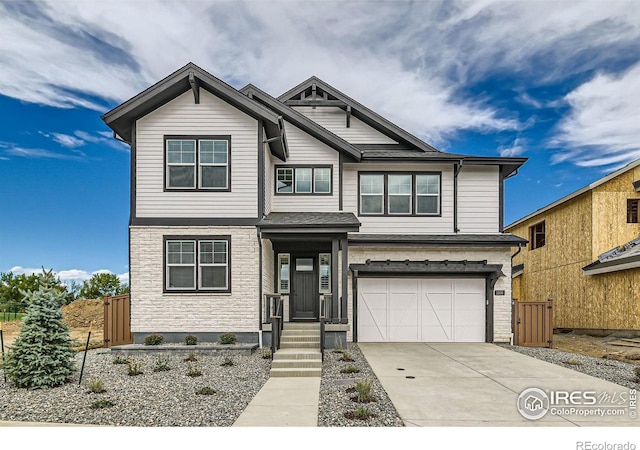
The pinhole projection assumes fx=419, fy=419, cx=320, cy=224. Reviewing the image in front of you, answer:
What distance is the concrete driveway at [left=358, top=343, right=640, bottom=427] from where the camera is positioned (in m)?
5.77


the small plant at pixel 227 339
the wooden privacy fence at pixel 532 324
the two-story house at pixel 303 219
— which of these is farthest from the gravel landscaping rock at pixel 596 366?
the small plant at pixel 227 339

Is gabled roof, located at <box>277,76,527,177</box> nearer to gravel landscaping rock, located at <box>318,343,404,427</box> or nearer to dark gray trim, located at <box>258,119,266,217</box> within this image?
dark gray trim, located at <box>258,119,266,217</box>

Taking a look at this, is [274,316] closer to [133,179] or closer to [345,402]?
[345,402]

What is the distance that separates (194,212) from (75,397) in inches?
222

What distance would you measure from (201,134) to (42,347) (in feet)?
20.9

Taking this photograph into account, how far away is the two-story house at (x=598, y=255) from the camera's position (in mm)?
14873

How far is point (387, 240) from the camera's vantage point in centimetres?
1283

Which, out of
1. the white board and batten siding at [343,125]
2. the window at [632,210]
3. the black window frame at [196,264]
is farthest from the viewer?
the window at [632,210]

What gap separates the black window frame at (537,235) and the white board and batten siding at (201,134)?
608 inches

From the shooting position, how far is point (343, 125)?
1526 centimetres

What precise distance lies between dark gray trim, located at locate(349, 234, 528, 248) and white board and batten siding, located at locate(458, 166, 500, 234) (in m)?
0.68

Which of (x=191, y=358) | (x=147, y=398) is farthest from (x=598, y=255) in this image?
(x=147, y=398)

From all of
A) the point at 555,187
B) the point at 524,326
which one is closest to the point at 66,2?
the point at 524,326

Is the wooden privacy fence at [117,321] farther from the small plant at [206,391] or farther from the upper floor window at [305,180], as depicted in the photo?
the small plant at [206,391]
